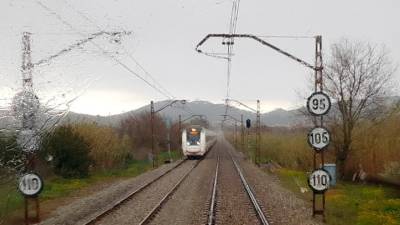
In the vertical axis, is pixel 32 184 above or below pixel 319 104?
below

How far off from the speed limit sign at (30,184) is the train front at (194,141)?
38139 millimetres

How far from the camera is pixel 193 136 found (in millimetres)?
52094

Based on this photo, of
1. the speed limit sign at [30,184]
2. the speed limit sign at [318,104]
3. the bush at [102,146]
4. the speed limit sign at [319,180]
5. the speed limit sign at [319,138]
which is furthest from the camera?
the bush at [102,146]

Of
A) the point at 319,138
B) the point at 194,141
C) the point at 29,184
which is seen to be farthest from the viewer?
the point at 194,141

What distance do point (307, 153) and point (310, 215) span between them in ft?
81.8

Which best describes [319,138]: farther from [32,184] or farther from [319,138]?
[32,184]

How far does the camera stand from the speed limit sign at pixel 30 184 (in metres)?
13.8

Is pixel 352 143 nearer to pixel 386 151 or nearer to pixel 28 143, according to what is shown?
pixel 386 151

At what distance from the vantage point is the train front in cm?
5194

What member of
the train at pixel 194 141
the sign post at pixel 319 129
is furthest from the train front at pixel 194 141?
the sign post at pixel 319 129

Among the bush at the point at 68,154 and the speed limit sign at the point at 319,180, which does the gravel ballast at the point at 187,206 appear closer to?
the speed limit sign at the point at 319,180

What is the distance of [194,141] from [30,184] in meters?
38.4

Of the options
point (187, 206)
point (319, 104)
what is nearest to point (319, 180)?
point (319, 104)

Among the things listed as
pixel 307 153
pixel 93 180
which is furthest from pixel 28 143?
pixel 307 153
